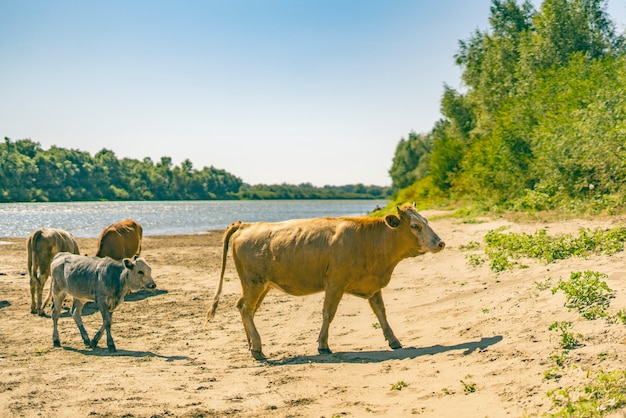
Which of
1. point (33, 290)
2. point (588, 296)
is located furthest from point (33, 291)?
point (588, 296)

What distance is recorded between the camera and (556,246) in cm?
1284

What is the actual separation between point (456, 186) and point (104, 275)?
36304 millimetres

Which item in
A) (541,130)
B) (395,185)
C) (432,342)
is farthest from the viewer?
(395,185)

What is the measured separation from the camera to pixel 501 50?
45.5 metres

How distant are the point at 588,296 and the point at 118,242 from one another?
576 inches

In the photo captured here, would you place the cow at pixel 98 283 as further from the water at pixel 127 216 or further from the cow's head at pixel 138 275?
the water at pixel 127 216

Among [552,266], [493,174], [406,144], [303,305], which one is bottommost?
[303,305]

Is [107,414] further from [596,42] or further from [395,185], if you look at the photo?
[395,185]

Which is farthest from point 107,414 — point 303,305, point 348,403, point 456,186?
point 456,186

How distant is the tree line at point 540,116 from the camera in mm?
21891

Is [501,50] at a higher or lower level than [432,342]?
higher

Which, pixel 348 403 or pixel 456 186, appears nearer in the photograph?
pixel 348 403

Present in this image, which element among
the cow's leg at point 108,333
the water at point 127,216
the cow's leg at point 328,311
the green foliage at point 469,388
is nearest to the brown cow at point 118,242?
the cow's leg at point 108,333

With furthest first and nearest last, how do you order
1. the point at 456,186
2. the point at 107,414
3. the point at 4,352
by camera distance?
the point at 456,186 < the point at 4,352 < the point at 107,414
